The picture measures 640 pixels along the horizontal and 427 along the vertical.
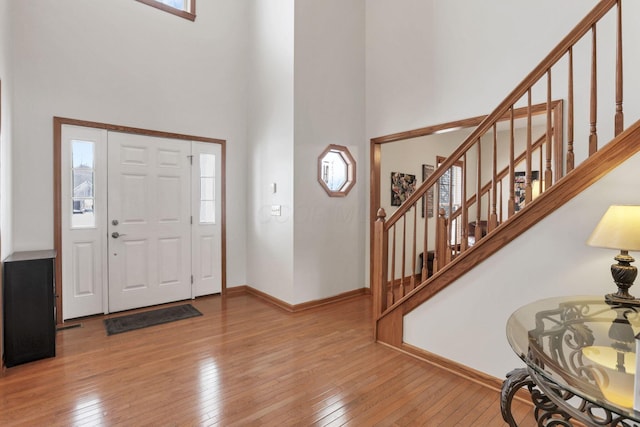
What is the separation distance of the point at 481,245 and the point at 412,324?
93 centimetres

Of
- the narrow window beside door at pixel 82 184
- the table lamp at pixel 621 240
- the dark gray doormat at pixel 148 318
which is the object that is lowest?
the dark gray doormat at pixel 148 318

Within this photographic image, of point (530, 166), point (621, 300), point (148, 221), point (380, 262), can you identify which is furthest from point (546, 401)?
point (148, 221)

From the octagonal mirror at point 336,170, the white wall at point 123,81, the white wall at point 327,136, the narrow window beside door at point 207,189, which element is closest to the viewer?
the white wall at point 123,81

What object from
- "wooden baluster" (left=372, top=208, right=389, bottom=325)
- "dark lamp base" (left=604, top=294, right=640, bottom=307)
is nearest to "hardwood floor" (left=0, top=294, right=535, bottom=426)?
"wooden baluster" (left=372, top=208, right=389, bottom=325)

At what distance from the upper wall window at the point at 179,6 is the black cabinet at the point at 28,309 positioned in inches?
126

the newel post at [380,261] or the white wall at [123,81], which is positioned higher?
the white wall at [123,81]

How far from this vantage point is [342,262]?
4.46 m

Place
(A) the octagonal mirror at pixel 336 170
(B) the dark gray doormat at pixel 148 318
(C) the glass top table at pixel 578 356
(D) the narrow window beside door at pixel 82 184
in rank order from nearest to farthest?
1. (C) the glass top table at pixel 578 356
2. (B) the dark gray doormat at pixel 148 318
3. (D) the narrow window beside door at pixel 82 184
4. (A) the octagonal mirror at pixel 336 170

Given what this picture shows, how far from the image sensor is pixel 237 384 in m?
2.35

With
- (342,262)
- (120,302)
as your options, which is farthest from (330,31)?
(120,302)

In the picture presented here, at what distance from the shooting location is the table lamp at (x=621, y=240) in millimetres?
1569

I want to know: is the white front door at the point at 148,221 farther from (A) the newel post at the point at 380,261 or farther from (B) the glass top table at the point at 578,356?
(B) the glass top table at the point at 578,356

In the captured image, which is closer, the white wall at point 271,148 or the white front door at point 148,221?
the white front door at point 148,221

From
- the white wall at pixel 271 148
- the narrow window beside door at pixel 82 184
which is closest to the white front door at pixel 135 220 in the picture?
the narrow window beside door at pixel 82 184
